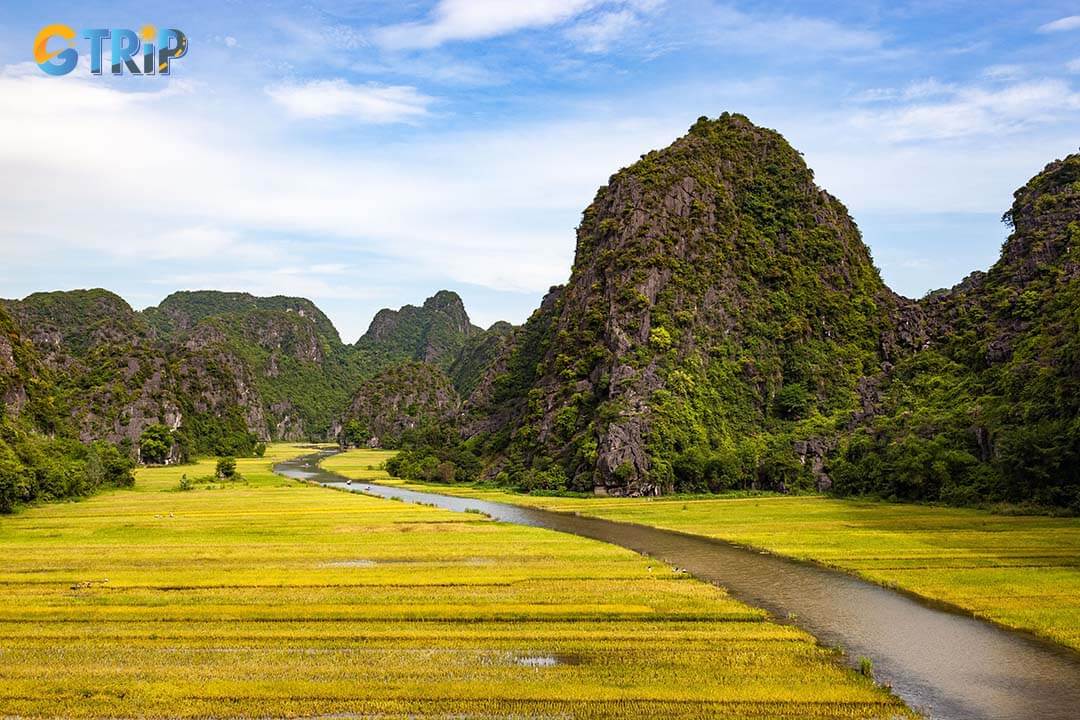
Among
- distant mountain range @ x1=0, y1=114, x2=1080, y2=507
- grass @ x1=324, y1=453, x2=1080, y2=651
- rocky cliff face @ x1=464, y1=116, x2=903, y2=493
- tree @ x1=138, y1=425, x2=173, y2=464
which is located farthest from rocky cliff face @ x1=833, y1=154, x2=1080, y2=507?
tree @ x1=138, y1=425, x2=173, y2=464

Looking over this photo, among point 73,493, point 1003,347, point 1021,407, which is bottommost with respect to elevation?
point 73,493

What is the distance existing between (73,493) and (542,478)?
4805 cm

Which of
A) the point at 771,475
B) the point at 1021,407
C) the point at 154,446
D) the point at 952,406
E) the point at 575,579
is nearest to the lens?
the point at 575,579

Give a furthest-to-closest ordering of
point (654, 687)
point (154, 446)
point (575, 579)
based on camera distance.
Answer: point (154, 446) < point (575, 579) < point (654, 687)

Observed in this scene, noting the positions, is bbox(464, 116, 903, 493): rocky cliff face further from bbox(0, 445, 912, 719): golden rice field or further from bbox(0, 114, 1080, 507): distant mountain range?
bbox(0, 445, 912, 719): golden rice field

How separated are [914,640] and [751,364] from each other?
8677 cm

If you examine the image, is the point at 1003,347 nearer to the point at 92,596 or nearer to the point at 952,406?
the point at 952,406

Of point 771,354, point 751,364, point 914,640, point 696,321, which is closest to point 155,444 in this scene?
point 696,321

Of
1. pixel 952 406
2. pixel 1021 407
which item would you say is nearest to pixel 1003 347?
pixel 952 406

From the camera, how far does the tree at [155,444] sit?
13250 cm

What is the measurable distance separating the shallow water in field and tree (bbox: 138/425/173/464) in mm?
115646

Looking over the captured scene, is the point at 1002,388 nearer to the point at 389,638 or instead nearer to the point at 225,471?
the point at 389,638

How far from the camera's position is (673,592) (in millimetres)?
29906

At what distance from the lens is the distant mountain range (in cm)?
6894
